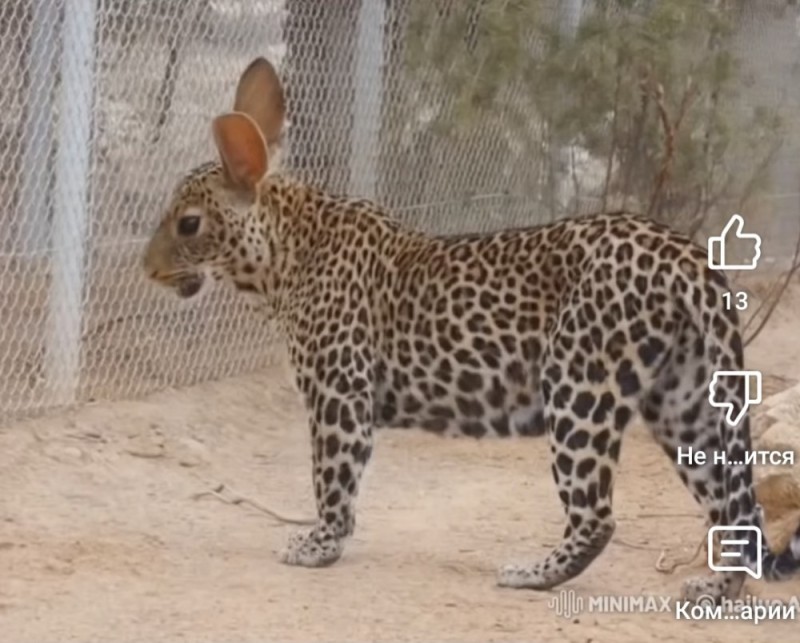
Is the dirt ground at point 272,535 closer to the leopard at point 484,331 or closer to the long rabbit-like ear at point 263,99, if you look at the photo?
the leopard at point 484,331

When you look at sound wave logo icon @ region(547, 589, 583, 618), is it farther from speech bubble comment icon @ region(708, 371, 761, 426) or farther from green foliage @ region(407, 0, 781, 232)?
green foliage @ region(407, 0, 781, 232)

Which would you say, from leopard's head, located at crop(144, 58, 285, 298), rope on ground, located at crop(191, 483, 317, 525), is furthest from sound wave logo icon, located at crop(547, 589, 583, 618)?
leopard's head, located at crop(144, 58, 285, 298)

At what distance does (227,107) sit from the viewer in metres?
8.77

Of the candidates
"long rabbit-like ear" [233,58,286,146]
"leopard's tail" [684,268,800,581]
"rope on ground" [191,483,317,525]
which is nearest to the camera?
"leopard's tail" [684,268,800,581]

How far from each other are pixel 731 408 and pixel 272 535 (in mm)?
1802

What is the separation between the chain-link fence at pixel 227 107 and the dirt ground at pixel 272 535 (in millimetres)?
288

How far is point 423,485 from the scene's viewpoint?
311 inches

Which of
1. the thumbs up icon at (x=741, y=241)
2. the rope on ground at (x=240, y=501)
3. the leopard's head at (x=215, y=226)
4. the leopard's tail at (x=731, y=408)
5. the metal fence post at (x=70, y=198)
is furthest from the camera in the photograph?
the thumbs up icon at (x=741, y=241)

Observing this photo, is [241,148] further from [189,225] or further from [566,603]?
[566,603]

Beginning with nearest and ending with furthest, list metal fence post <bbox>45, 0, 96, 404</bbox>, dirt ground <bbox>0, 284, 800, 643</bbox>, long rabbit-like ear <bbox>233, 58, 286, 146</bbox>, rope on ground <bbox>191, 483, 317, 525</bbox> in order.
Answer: dirt ground <bbox>0, 284, 800, 643</bbox>, long rabbit-like ear <bbox>233, 58, 286, 146</bbox>, rope on ground <bbox>191, 483, 317, 525</bbox>, metal fence post <bbox>45, 0, 96, 404</bbox>

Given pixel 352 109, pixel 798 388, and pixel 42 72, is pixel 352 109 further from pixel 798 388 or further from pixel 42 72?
pixel 798 388

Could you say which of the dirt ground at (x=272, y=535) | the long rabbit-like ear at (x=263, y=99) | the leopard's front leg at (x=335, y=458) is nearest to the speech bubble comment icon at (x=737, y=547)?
the dirt ground at (x=272, y=535)

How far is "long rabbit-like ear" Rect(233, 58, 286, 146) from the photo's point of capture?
6.85m

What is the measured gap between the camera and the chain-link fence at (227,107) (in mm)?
7891
